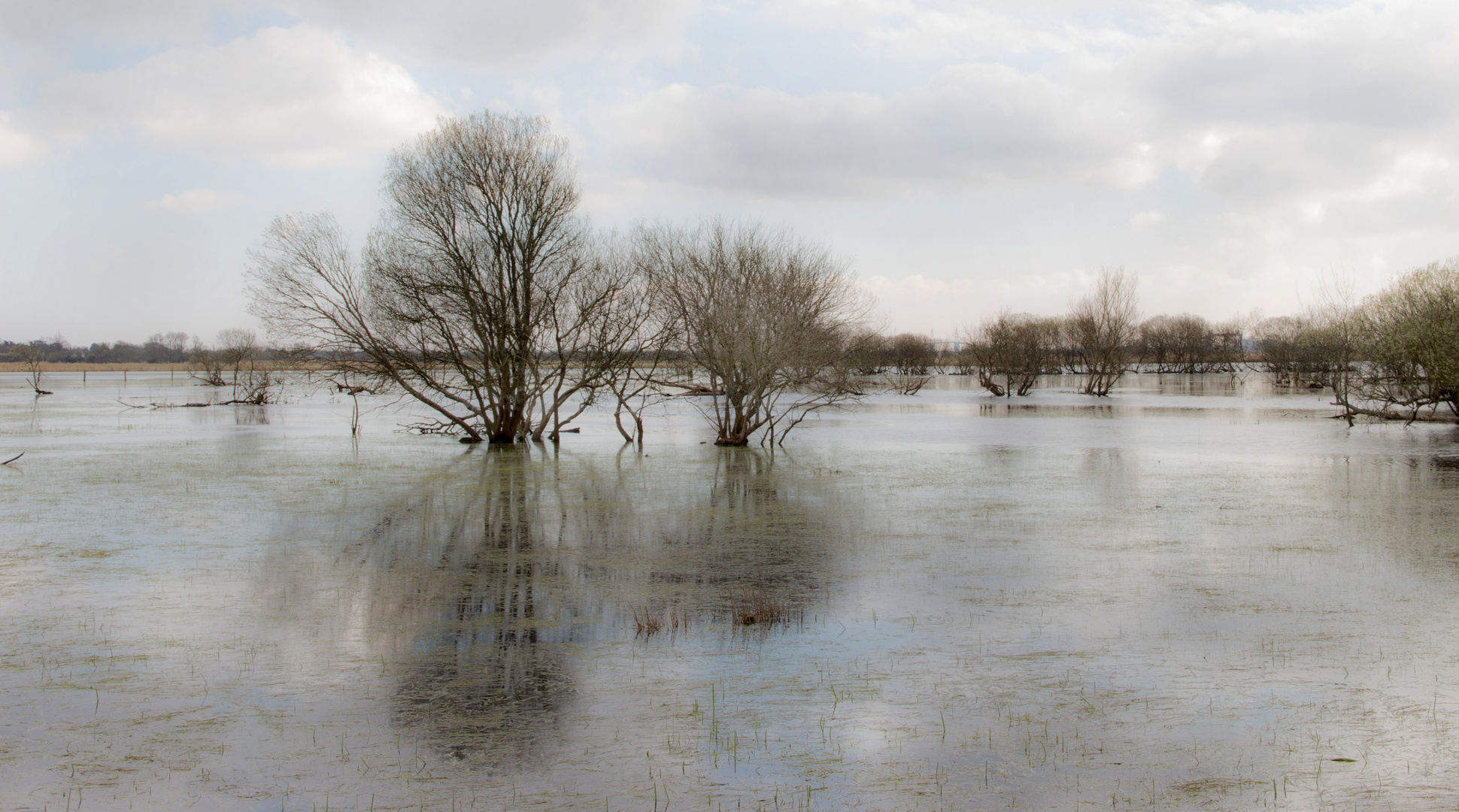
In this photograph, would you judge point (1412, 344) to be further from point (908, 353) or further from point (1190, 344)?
point (1190, 344)

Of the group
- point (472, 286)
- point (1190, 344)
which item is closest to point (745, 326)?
point (472, 286)

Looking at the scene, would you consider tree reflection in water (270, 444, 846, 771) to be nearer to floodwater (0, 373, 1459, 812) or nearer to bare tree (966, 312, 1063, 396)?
floodwater (0, 373, 1459, 812)

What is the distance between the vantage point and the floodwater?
5.10 metres

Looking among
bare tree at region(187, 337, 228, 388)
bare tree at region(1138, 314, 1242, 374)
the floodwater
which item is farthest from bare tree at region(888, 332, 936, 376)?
the floodwater

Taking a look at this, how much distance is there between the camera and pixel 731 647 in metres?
7.45

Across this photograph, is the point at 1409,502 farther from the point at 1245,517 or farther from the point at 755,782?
the point at 755,782

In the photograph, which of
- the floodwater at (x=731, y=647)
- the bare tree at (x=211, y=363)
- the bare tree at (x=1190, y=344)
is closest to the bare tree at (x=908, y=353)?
the bare tree at (x=1190, y=344)

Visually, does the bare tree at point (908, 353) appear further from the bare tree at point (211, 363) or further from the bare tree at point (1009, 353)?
the bare tree at point (211, 363)

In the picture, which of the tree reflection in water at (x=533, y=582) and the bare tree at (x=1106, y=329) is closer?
the tree reflection in water at (x=533, y=582)

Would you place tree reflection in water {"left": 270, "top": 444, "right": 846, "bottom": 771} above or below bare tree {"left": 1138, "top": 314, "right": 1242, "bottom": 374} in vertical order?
below

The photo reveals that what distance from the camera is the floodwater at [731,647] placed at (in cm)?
510

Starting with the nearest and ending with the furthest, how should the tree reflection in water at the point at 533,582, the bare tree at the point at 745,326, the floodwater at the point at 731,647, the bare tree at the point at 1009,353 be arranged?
the floodwater at the point at 731,647
the tree reflection in water at the point at 533,582
the bare tree at the point at 745,326
the bare tree at the point at 1009,353

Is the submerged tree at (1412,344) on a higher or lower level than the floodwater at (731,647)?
higher

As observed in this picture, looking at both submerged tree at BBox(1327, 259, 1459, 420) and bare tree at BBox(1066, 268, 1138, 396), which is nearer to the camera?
submerged tree at BBox(1327, 259, 1459, 420)
